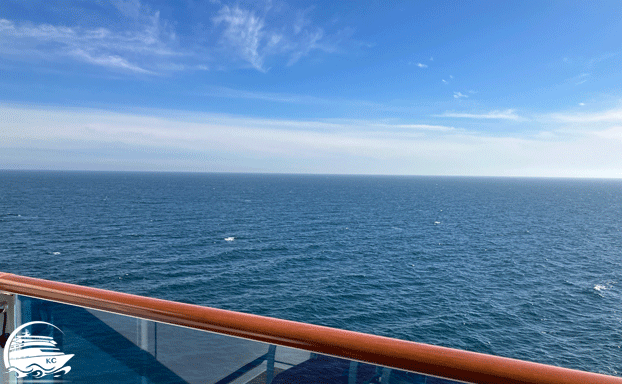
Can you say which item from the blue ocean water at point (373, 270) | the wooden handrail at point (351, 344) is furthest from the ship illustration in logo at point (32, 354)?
the blue ocean water at point (373, 270)

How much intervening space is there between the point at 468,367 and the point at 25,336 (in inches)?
91.3

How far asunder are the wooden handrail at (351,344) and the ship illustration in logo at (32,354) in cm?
49

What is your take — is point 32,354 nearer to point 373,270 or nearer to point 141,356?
point 141,356

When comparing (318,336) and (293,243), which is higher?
(318,336)

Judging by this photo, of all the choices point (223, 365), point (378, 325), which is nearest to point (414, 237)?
point (378, 325)

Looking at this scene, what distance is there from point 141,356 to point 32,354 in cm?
72

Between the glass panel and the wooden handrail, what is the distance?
0.11 meters

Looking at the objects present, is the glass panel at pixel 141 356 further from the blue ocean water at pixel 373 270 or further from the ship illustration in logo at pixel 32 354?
the blue ocean water at pixel 373 270

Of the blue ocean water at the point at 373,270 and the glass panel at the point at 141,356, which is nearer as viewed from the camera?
the glass panel at the point at 141,356

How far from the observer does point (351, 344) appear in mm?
1447

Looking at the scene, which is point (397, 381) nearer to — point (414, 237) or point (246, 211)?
point (414, 237)

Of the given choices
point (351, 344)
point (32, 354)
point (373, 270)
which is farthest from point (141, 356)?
point (373, 270)

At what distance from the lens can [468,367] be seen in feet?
4.41

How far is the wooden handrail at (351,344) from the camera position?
130 centimetres
